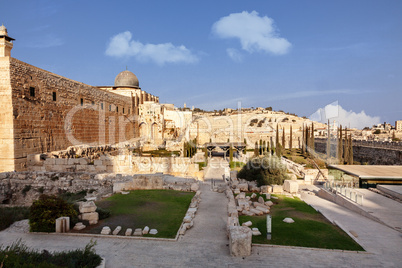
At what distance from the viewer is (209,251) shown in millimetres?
5906

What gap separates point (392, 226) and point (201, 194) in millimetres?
6918

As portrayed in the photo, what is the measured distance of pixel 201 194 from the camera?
1141 centimetres

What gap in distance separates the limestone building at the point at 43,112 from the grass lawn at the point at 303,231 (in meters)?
12.7

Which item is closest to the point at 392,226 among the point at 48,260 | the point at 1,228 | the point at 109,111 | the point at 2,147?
the point at 48,260

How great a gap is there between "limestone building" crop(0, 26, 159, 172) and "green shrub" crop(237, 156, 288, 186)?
12191mm

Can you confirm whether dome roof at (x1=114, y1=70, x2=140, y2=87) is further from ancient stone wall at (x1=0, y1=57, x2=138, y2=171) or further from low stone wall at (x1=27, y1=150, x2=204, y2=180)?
low stone wall at (x1=27, y1=150, x2=204, y2=180)

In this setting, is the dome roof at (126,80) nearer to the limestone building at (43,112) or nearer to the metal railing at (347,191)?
the limestone building at (43,112)

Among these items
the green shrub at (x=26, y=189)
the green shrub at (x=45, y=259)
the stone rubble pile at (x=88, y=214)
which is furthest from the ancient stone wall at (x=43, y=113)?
the green shrub at (x=45, y=259)

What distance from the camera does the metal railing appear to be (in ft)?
34.0

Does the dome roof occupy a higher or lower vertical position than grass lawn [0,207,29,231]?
higher

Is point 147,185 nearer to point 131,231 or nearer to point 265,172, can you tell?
point 131,231

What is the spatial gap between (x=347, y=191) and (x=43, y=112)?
1758cm

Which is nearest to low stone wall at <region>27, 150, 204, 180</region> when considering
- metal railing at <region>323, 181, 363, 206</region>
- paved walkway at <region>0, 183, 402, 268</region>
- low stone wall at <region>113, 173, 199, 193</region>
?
low stone wall at <region>113, 173, 199, 193</region>

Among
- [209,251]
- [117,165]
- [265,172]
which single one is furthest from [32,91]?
[209,251]
